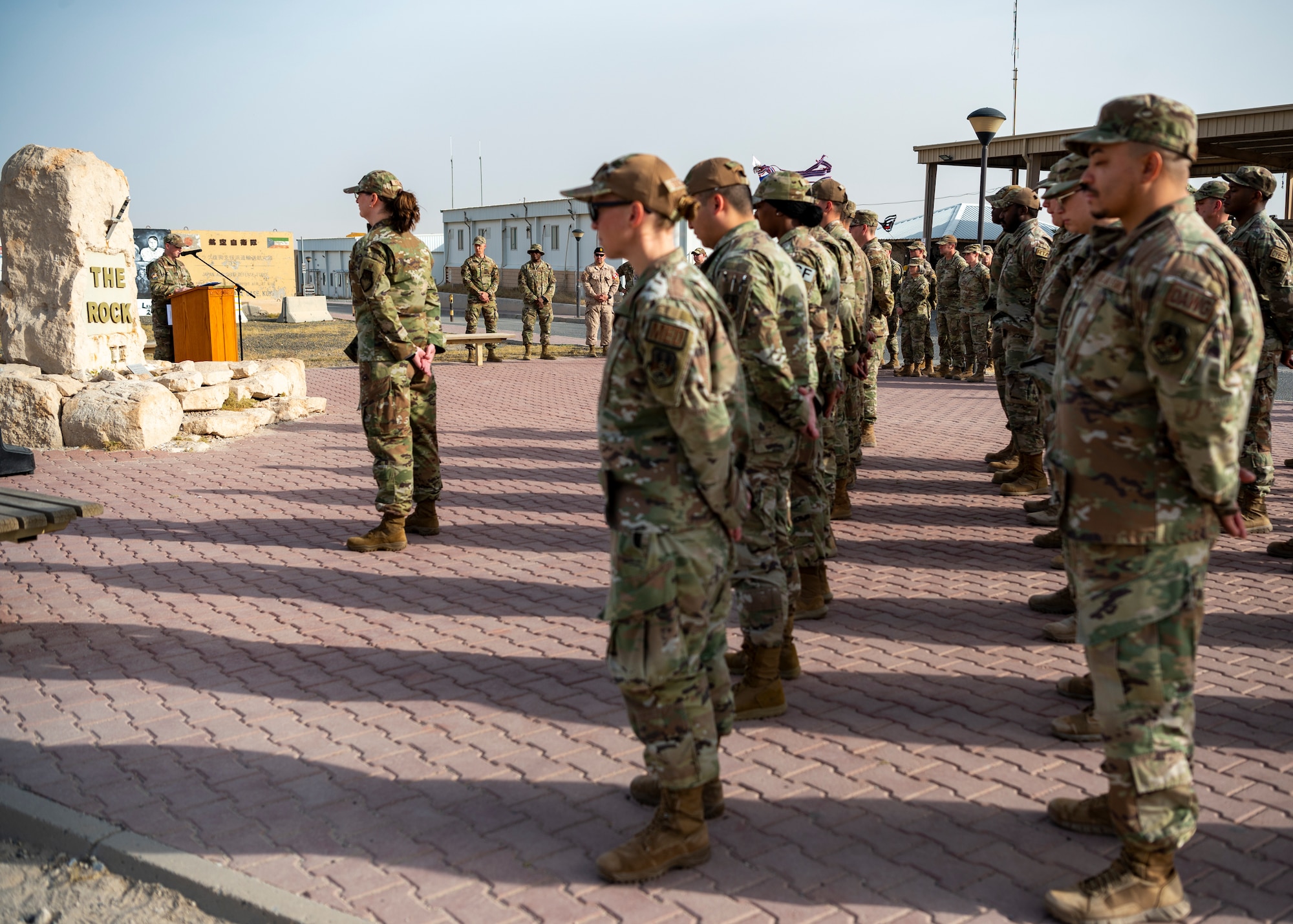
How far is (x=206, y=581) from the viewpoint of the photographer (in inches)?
248

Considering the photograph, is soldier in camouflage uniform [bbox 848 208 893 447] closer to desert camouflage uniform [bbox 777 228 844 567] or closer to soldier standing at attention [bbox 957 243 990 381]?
soldier standing at attention [bbox 957 243 990 381]

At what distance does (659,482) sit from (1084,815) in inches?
67.9

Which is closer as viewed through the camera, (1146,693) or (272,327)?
(1146,693)

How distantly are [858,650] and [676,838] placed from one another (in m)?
2.16

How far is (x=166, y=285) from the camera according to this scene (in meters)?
15.2

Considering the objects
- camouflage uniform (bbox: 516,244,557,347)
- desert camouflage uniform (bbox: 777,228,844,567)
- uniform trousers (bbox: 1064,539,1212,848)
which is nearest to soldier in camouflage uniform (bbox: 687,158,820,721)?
desert camouflage uniform (bbox: 777,228,844,567)

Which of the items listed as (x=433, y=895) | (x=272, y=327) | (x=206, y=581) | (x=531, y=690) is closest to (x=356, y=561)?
(x=206, y=581)

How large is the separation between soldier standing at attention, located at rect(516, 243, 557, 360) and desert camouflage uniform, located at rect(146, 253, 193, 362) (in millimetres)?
6823

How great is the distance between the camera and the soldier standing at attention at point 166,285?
15.1m

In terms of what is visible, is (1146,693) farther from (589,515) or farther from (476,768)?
(589,515)

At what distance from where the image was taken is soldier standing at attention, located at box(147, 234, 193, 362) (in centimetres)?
1506

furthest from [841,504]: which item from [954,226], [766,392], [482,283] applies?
[954,226]

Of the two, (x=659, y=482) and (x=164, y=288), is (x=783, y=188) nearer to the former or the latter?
(x=659, y=482)

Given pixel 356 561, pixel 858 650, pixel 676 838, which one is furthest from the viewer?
pixel 356 561
